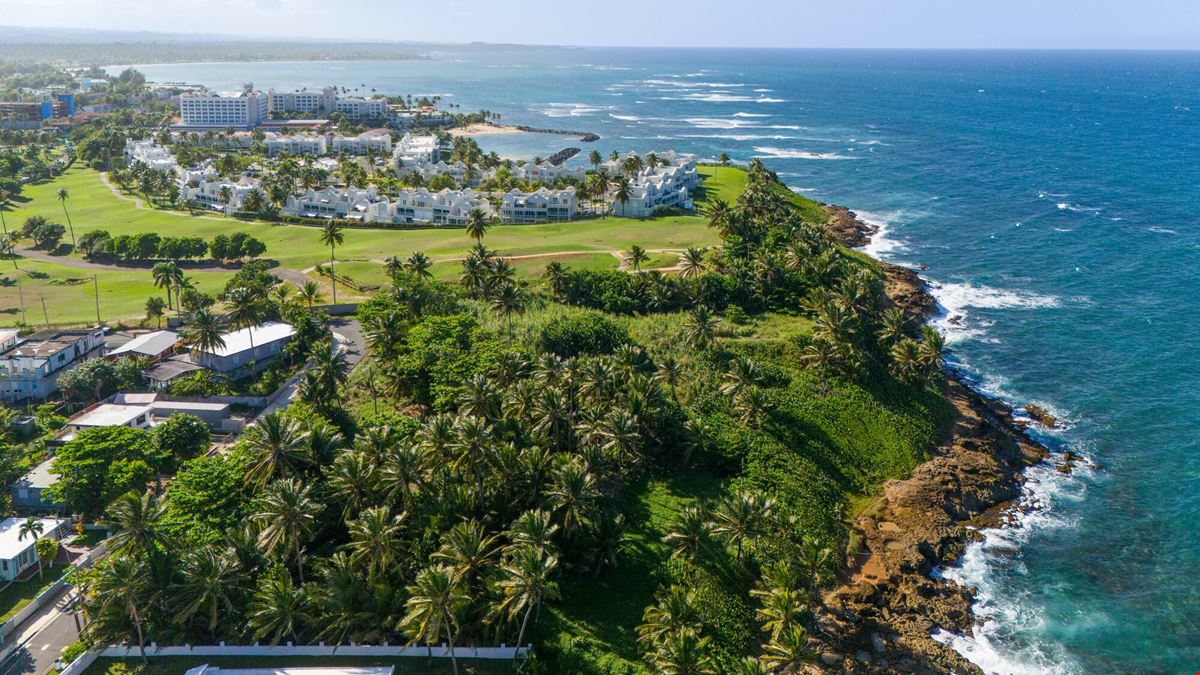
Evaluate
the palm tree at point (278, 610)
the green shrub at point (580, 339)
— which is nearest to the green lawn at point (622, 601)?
the palm tree at point (278, 610)

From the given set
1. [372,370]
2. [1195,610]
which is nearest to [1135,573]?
[1195,610]

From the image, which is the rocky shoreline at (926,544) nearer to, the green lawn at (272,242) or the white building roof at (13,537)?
the green lawn at (272,242)

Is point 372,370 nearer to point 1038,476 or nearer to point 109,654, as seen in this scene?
point 109,654

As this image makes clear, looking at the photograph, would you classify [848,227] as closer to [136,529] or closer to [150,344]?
[150,344]

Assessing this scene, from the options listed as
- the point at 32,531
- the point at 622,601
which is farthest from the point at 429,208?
the point at 622,601

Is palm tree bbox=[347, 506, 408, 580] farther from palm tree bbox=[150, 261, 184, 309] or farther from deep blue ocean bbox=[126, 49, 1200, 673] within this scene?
palm tree bbox=[150, 261, 184, 309]

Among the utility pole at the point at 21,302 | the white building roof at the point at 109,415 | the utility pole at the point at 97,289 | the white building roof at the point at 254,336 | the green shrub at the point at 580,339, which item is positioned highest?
the green shrub at the point at 580,339
